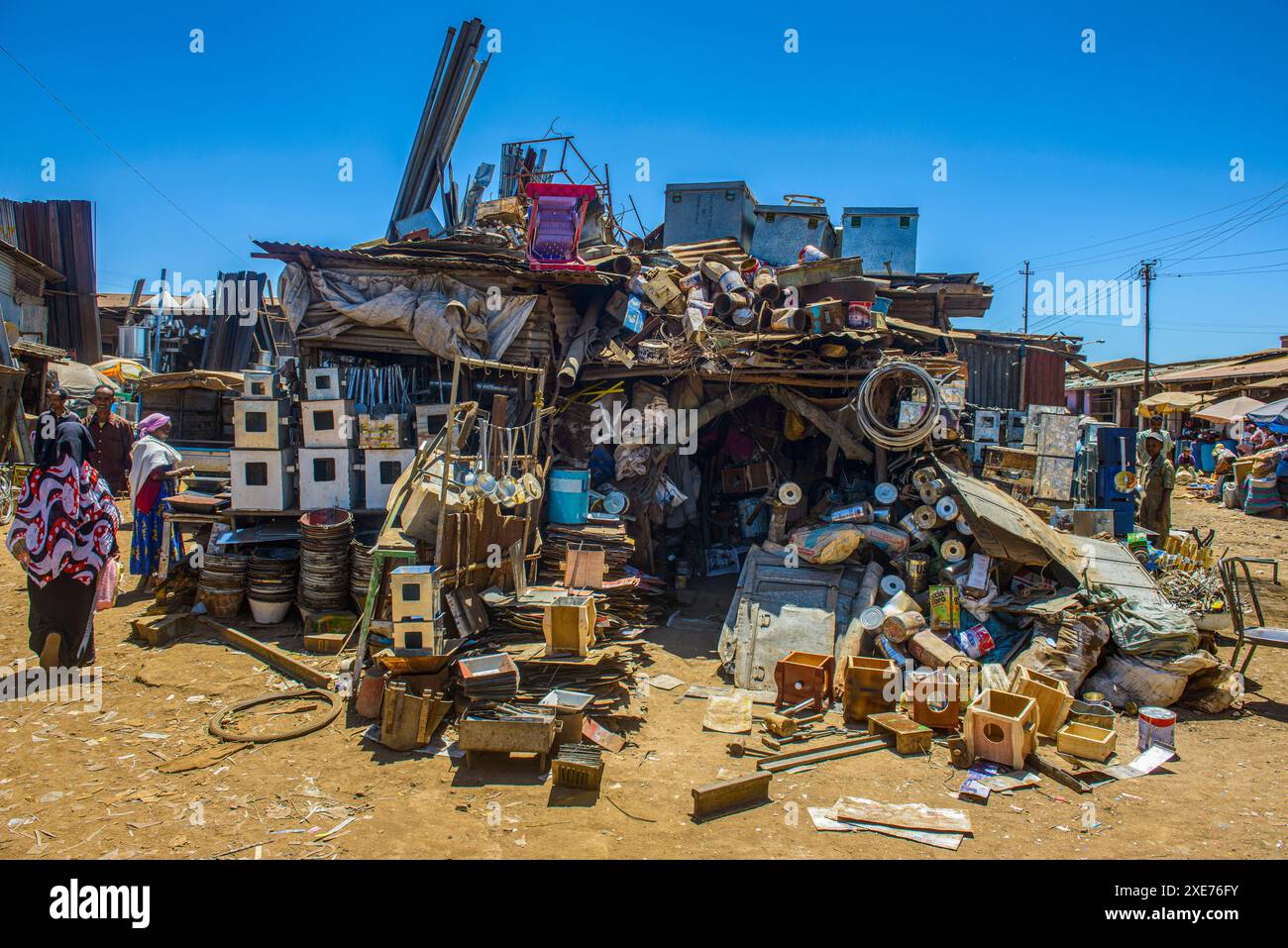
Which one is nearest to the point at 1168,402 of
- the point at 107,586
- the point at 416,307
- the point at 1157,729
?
the point at 1157,729

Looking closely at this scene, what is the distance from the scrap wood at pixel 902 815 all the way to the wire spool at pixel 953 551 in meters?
3.79

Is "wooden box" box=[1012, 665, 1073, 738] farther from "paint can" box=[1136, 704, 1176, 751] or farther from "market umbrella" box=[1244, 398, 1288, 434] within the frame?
"market umbrella" box=[1244, 398, 1288, 434]

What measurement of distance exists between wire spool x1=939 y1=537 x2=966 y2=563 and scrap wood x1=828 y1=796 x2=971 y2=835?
3.79 metres

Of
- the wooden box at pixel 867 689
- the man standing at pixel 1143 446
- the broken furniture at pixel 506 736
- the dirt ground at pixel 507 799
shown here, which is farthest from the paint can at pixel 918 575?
the man standing at pixel 1143 446

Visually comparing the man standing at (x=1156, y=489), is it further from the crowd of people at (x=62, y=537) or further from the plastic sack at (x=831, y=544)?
the crowd of people at (x=62, y=537)

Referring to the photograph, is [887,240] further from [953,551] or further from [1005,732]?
[1005,732]

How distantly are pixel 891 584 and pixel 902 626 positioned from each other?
988 mm

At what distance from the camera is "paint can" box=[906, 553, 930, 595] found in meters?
8.59

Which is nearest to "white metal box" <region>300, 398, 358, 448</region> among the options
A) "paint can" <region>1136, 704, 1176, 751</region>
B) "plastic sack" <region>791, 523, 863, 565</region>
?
"plastic sack" <region>791, 523, 863, 565</region>

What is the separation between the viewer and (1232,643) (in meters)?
9.07

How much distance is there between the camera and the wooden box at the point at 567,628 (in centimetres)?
655

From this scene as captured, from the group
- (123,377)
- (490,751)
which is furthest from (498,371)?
(123,377)

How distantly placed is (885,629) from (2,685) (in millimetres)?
8396

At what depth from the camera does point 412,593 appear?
6219 mm
